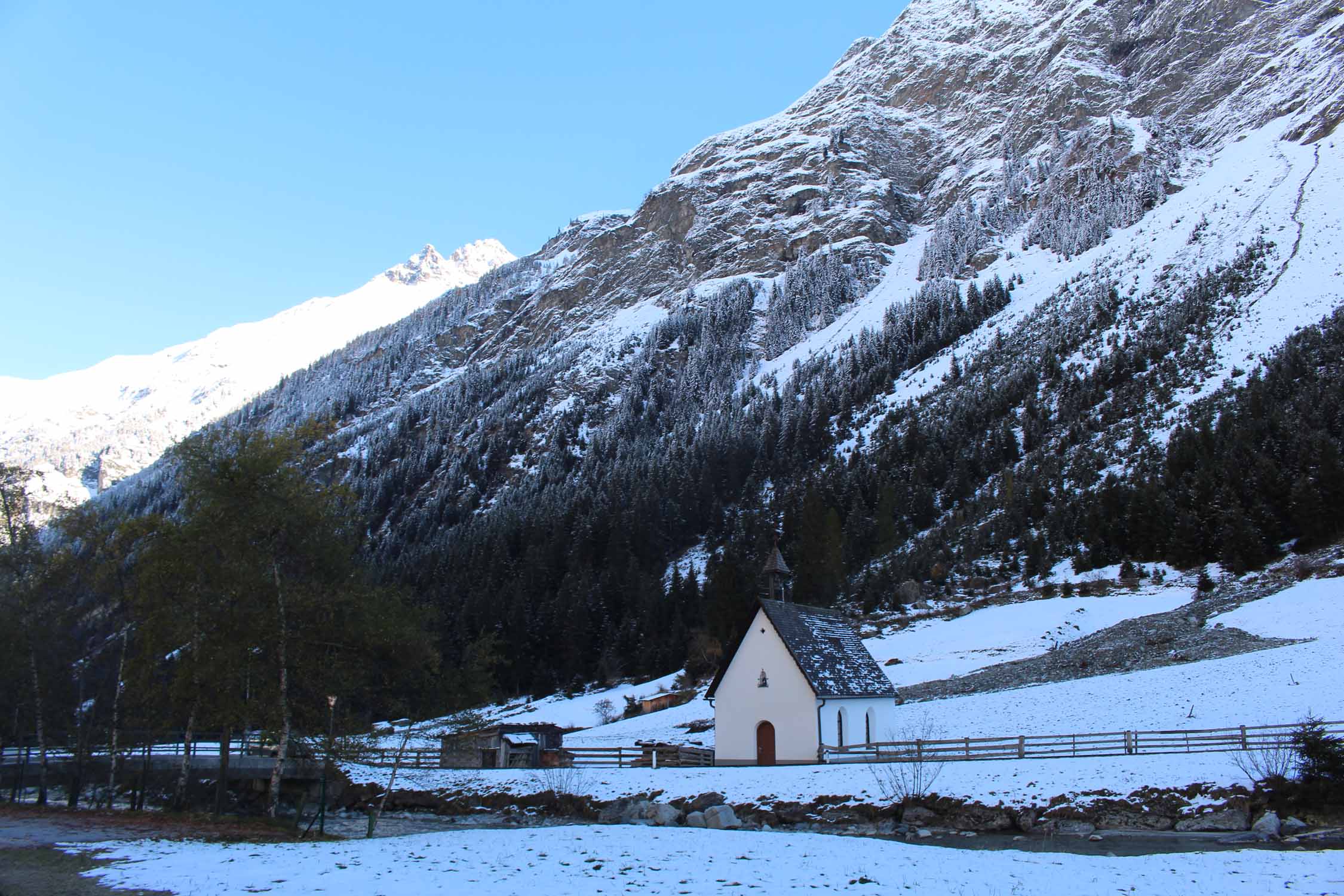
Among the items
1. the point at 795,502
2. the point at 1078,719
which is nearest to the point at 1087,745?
the point at 1078,719

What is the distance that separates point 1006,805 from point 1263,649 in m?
20.5

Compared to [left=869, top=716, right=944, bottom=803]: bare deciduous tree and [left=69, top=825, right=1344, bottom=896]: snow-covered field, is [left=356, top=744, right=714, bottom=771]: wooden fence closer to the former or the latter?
[left=869, top=716, right=944, bottom=803]: bare deciduous tree

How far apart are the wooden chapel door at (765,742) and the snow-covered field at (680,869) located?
15310 mm

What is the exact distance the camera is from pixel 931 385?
11525 cm

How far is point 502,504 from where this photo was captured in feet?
431

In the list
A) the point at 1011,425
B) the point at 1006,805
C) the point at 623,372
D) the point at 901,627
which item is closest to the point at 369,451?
the point at 623,372

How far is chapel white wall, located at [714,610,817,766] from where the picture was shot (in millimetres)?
32938

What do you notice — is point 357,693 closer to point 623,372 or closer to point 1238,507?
point 1238,507

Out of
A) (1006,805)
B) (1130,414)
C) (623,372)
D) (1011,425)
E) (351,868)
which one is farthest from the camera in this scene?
(623,372)

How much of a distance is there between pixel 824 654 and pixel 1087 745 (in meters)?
10.2

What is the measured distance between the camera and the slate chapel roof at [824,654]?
3344 centimetres

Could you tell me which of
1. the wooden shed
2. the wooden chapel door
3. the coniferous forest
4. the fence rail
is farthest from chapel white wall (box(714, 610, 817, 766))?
the fence rail

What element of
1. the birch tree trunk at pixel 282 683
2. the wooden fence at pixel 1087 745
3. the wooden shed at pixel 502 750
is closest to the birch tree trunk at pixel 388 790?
the birch tree trunk at pixel 282 683

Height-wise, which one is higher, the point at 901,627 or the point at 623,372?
the point at 623,372
